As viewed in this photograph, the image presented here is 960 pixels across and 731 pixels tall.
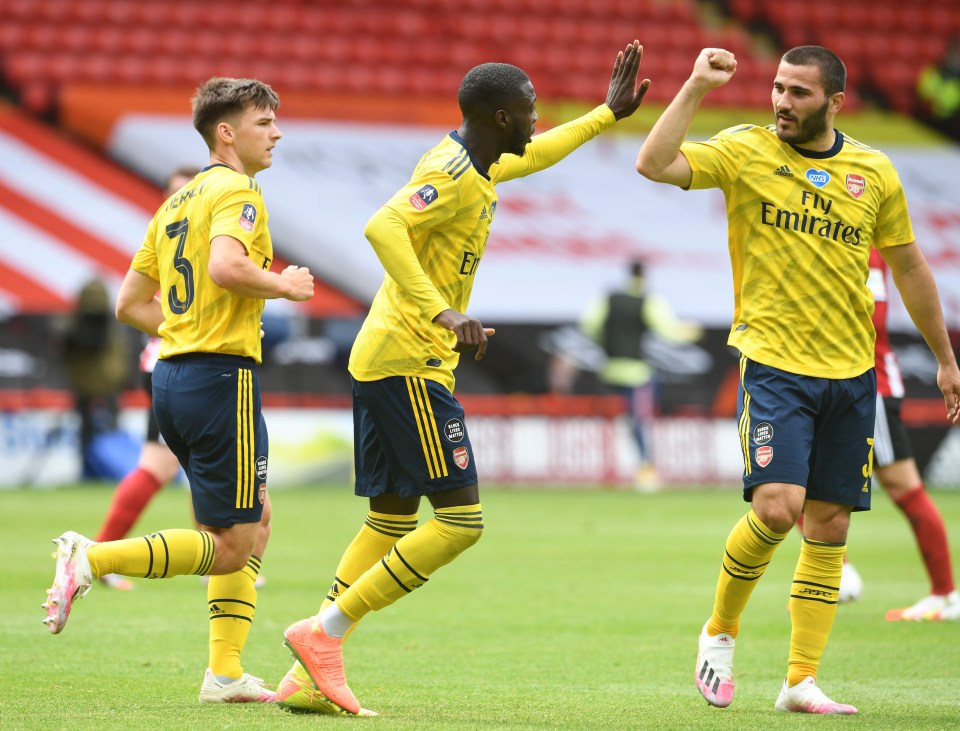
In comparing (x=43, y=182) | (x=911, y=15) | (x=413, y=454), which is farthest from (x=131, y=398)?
(x=911, y=15)

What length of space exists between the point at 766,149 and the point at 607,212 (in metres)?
17.6

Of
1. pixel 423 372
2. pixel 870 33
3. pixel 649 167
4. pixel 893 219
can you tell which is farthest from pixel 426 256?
pixel 870 33

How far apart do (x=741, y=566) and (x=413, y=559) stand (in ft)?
4.01

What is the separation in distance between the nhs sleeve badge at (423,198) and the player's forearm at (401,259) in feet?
0.26

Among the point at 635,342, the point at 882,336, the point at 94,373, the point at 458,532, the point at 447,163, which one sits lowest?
the point at 94,373

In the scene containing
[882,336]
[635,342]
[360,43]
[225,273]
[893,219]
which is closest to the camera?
[225,273]

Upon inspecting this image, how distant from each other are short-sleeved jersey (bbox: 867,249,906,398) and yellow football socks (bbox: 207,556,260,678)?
3818 millimetres

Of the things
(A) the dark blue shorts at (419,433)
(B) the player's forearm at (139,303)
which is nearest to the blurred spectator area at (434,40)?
(B) the player's forearm at (139,303)

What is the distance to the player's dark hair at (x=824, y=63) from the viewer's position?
18.4 feet

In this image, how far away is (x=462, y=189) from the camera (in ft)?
17.6

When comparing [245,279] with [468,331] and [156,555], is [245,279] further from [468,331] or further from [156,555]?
[156,555]

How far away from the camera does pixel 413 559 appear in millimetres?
5352

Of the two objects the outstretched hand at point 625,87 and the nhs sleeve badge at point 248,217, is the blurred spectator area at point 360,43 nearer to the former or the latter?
the outstretched hand at point 625,87

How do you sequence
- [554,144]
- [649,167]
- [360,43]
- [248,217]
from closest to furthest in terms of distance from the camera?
[248,217]
[649,167]
[554,144]
[360,43]
